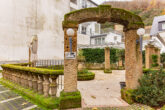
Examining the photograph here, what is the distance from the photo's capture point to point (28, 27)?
14938mm

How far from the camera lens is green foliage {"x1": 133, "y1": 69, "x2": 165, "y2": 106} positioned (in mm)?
3814

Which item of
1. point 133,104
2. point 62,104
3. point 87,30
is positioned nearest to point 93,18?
point 62,104

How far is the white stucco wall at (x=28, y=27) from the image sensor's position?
13000mm

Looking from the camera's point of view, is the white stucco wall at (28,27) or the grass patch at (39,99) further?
the white stucco wall at (28,27)

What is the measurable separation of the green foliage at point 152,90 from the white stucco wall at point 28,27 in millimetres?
14532

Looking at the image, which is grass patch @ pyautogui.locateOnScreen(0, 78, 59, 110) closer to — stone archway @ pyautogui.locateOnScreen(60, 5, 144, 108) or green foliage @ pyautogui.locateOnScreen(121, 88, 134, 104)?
stone archway @ pyautogui.locateOnScreen(60, 5, 144, 108)

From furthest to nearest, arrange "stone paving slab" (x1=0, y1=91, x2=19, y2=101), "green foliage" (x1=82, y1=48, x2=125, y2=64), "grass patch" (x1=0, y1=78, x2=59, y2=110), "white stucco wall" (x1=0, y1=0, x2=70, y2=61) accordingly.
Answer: "green foliage" (x1=82, y1=48, x2=125, y2=64), "white stucco wall" (x1=0, y1=0, x2=70, y2=61), "stone paving slab" (x1=0, y1=91, x2=19, y2=101), "grass patch" (x1=0, y1=78, x2=59, y2=110)

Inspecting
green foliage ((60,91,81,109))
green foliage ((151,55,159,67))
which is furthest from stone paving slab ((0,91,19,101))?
green foliage ((151,55,159,67))

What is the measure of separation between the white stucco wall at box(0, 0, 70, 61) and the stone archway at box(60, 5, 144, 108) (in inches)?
494

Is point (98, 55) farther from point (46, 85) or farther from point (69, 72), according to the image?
point (46, 85)

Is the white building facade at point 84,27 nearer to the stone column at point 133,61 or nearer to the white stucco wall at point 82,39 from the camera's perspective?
the white stucco wall at point 82,39

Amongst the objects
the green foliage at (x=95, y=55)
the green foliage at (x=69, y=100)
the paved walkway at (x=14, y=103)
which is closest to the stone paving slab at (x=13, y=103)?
the paved walkway at (x=14, y=103)

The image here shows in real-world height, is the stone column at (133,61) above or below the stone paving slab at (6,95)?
above

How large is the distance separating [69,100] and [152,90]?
3045mm
